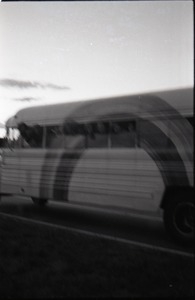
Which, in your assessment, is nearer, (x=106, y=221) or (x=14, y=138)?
(x=106, y=221)

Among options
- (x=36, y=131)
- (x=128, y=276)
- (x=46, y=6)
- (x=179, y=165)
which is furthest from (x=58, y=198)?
(x=46, y=6)

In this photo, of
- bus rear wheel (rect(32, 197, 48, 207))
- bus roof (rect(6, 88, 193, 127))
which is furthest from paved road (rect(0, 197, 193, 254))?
bus roof (rect(6, 88, 193, 127))

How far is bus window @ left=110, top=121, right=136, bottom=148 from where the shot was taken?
1967 mm

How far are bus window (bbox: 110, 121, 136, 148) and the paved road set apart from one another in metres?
0.36

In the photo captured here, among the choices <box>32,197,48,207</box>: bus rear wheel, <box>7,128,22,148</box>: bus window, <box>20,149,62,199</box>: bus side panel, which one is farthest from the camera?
<box>7,128,22,148</box>: bus window

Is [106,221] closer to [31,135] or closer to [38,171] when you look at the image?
[38,171]

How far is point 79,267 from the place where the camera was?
2.45 meters

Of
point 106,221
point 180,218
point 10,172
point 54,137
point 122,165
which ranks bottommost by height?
point 106,221

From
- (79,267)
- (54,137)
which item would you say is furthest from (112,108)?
(79,267)

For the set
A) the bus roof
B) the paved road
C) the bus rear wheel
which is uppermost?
the bus roof

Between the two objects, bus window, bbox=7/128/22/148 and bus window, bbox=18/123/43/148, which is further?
bus window, bbox=7/128/22/148

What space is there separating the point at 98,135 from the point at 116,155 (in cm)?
15

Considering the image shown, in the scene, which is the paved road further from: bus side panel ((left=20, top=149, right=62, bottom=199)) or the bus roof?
the bus roof

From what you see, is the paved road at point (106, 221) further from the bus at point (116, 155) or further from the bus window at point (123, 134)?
the bus window at point (123, 134)
